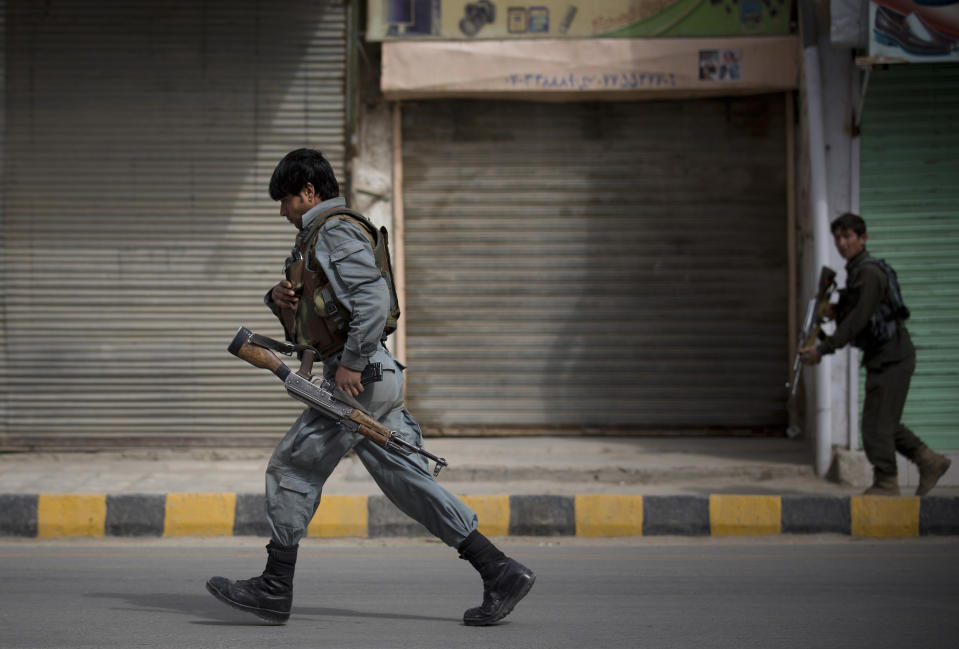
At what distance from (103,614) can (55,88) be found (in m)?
5.48

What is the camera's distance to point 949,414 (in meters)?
8.12

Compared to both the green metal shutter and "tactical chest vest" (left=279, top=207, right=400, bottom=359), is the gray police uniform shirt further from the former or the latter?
the green metal shutter

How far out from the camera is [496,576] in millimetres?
4238

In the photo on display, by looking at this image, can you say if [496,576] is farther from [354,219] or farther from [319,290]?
[354,219]

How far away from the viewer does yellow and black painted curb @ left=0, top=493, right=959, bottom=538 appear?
6578 millimetres

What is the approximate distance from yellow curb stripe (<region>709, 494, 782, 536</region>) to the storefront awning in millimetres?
3605

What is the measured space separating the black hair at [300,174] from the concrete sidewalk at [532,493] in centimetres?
265

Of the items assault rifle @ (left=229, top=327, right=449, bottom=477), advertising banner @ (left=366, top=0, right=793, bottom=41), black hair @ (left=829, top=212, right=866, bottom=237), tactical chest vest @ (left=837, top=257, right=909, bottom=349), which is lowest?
assault rifle @ (left=229, top=327, right=449, bottom=477)

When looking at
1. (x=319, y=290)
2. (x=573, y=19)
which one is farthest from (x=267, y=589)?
(x=573, y=19)

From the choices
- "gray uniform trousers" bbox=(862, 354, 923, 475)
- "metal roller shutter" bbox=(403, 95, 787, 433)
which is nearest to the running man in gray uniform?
"gray uniform trousers" bbox=(862, 354, 923, 475)

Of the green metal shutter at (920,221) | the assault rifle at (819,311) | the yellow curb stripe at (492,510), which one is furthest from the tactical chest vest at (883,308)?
the yellow curb stripe at (492,510)

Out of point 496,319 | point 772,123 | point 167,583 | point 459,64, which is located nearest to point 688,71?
point 772,123

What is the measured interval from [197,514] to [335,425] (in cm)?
273

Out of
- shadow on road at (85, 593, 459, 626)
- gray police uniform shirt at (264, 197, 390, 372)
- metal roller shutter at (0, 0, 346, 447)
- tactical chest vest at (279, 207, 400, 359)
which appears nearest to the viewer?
gray police uniform shirt at (264, 197, 390, 372)
